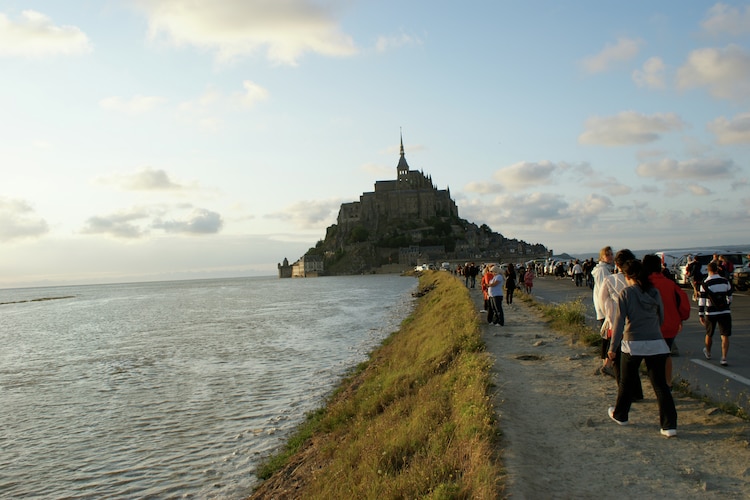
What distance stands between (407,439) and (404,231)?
162848 millimetres

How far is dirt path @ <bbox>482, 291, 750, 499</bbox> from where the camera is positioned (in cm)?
504

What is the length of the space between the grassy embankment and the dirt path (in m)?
0.32

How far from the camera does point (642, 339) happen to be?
6.21 meters

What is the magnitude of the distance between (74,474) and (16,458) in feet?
6.05

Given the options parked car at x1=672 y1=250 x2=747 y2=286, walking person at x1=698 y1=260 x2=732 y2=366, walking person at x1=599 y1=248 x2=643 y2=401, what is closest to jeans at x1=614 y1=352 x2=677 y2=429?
walking person at x1=599 y1=248 x2=643 y2=401

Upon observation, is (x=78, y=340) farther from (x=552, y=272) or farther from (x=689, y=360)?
(x=552, y=272)

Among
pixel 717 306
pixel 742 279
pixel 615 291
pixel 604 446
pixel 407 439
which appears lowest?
pixel 407 439

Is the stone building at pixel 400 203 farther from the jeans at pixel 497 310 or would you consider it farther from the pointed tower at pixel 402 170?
the jeans at pixel 497 310

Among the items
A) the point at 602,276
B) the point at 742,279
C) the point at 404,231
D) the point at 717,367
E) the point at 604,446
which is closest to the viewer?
the point at 604,446

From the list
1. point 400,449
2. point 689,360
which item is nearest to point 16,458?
point 400,449

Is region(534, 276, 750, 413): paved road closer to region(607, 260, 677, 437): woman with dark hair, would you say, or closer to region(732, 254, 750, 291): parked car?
region(607, 260, 677, 437): woman with dark hair

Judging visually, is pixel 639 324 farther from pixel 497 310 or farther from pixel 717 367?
pixel 497 310

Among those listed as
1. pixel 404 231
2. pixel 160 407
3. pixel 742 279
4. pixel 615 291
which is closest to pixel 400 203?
pixel 404 231

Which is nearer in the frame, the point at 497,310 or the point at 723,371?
the point at 723,371
